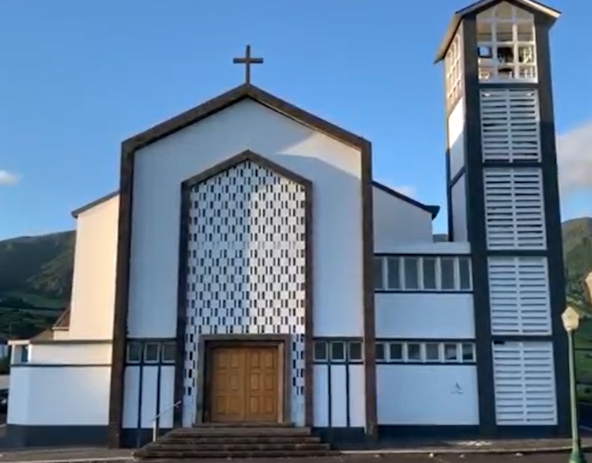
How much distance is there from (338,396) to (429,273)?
13.7 ft

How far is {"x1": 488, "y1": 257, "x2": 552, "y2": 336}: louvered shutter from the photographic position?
66.5ft

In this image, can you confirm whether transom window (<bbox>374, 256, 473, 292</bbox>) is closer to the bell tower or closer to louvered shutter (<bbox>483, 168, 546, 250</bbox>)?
the bell tower

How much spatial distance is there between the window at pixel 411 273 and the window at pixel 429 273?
0.70ft

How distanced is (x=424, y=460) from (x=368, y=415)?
2.84 metres

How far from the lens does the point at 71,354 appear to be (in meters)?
19.7

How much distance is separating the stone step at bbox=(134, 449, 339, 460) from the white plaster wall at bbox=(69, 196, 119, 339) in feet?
14.4

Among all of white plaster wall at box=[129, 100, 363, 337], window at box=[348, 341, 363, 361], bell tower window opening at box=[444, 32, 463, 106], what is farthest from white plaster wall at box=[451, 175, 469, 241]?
window at box=[348, 341, 363, 361]

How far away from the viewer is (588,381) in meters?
42.7

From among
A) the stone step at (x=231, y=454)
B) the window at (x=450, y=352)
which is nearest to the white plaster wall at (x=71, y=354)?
the stone step at (x=231, y=454)

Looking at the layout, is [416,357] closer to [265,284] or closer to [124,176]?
[265,284]

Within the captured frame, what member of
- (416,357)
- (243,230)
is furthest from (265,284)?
(416,357)

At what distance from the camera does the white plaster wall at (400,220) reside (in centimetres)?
2255

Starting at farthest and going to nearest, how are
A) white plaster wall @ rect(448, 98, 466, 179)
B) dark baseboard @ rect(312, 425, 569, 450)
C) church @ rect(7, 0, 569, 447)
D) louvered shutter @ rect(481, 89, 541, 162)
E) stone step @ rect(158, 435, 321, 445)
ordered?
white plaster wall @ rect(448, 98, 466, 179)
louvered shutter @ rect(481, 89, 541, 162)
dark baseboard @ rect(312, 425, 569, 450)
church @ rect(7, 0, 569, 447)
stone step @ rect(158, 435, 321, 445)

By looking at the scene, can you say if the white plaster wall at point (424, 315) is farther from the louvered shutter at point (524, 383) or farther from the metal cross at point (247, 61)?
the metal cross at point (247, 61)
